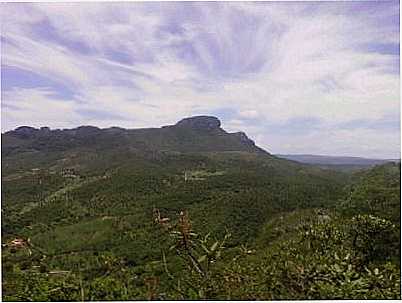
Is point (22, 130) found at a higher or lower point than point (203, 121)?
lower

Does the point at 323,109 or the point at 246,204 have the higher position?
the point at 323,109

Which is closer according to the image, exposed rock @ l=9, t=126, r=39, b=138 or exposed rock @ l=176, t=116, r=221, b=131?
exposed rock @ l=9, t=126, r=39, b=138

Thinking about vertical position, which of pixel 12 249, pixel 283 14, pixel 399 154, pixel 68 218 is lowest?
pixel 68 218

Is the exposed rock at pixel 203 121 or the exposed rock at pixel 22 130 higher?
the exposed rock at pixel 203 121

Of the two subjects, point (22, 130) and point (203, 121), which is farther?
point (203, 121)

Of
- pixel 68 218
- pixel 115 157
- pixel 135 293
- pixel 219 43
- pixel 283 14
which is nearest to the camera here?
pixel 135 293

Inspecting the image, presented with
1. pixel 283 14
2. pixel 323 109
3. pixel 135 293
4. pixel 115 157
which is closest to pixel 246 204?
pixel 323 109

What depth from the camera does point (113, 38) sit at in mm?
2742

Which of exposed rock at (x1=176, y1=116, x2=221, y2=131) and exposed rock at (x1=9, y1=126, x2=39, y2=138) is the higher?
exposed rock at (x1=176, y1=116, x2=221, y2=131)

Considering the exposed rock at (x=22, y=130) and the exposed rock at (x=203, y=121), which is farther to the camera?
the exposed rock at (x=203, y=121)

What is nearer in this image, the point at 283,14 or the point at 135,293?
the point at 135,293

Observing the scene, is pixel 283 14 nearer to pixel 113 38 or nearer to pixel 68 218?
pixel 113 38

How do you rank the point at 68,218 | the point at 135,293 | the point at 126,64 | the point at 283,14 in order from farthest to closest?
the point at 68,218, the point at 126,64, the point at 283,14, the point at 135,293

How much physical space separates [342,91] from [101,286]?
154cm
